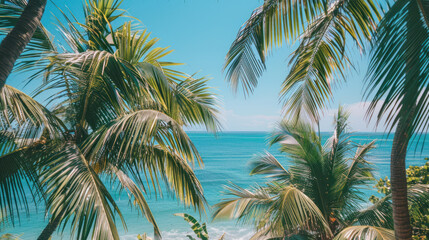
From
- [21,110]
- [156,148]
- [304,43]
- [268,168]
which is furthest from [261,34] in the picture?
[268,168]

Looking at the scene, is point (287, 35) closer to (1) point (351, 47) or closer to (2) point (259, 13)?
(2) point (259, 13)

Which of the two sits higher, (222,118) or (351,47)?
(351,47)

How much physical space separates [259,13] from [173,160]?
239 centimetres

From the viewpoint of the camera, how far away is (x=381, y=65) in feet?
5.56

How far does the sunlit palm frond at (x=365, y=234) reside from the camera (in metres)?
3.28

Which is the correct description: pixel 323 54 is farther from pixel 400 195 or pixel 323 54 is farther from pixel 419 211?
pixel 419 211

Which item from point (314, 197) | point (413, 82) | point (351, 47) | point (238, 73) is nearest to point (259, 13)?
Answer: point (238, 73)

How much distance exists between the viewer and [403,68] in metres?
1.63

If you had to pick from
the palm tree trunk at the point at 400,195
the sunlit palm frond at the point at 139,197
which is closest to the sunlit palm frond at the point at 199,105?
the sunlit palm frond at the point at 139,197

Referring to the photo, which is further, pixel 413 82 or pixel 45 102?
pixel 45 102

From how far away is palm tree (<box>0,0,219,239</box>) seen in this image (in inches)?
100

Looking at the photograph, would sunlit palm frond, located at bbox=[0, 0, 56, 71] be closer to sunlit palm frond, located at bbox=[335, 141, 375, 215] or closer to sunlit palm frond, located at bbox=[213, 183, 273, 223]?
sunlit palm frond, located at bbox=[213, 183, 273, 223]

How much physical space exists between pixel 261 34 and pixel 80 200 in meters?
2.90

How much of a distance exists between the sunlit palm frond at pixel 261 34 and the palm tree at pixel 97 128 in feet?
2.60
